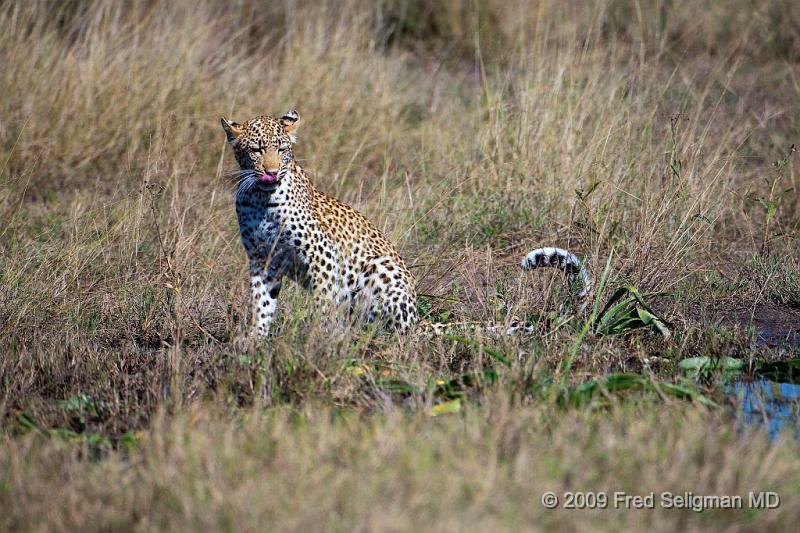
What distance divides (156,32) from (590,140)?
3.96 m

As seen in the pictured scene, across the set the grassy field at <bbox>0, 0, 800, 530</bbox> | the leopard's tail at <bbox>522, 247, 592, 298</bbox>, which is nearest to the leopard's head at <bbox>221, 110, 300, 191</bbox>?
the grassy field at <bbox>0, 0, 800, 530</bbox>

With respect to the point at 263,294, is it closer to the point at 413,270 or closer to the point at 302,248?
the point at 302,248

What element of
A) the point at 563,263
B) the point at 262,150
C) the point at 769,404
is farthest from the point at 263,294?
the point at 769,404

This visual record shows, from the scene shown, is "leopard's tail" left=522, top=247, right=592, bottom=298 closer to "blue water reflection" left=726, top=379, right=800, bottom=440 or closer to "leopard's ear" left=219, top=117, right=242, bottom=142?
"blue water reflection" left=726, top=379, right=800, bottom=440

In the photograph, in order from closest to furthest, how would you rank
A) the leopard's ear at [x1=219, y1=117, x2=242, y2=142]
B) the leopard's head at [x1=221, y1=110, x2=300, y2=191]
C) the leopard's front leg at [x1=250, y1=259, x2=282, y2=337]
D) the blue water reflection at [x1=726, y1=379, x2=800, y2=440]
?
1. the blue water reflection at [x1=726, y1=379, x2=800, y2=440]
2. the leopard's head at [x1=221, y1=110, x2=300, y2=191]
3. the leopard's front leg at [x1=250, y1=259, x2=282, y2=337]
4. the leopard's ear at [x1=219, y1=117, x2=242, y2=142]

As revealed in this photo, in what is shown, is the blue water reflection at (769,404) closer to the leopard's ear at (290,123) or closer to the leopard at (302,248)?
the leopard at (302,248)

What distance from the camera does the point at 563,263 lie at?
5.93 meters

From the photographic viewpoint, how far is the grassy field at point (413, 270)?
3.59 metres

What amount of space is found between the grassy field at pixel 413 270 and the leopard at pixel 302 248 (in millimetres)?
174

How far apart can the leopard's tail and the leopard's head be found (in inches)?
56.4

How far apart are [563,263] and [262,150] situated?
5.76ft

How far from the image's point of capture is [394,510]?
10.7ft

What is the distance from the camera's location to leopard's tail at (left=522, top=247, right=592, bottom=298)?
586 centimetres

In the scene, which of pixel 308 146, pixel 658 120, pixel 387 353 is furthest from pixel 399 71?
pixel 387 353
